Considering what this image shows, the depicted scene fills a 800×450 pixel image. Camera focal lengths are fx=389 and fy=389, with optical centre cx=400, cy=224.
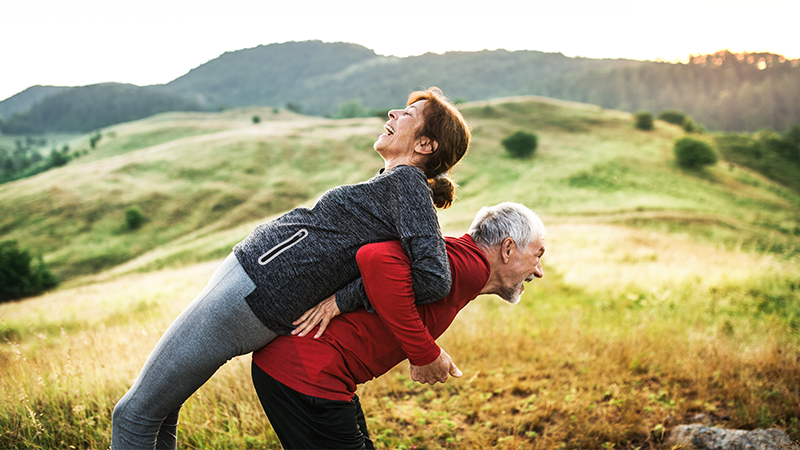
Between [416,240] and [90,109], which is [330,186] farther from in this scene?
[90,109]

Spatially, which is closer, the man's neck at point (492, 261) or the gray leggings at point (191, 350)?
the gray leggings at point (191, 350)

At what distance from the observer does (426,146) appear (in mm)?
1965

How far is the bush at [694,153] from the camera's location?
3903 cm

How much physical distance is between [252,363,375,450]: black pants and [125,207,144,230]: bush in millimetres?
40613

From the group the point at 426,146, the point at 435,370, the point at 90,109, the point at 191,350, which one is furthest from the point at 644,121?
the point at 90,109

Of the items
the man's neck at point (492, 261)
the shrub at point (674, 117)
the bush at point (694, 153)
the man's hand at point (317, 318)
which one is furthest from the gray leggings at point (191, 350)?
the shrub at point (674, 117)

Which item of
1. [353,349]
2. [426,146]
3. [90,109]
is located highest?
[90,109]

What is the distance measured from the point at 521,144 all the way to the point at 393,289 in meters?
48.1

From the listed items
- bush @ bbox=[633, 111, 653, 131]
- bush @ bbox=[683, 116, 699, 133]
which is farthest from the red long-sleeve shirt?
bush @ bbox=[683, 116, 699, 133]

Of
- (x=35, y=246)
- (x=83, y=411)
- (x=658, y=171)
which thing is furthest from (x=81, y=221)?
(x=658, y=171)

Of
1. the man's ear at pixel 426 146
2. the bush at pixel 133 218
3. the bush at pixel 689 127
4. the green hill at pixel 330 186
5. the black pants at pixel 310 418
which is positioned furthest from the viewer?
the bush at pixel 689 127

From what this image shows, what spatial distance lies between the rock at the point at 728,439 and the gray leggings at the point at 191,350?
3.17 metres

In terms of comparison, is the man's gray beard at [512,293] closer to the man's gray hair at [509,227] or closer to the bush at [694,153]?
the man's gray hair at [509,227]

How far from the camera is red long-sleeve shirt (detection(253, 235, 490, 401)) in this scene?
1.56 m
